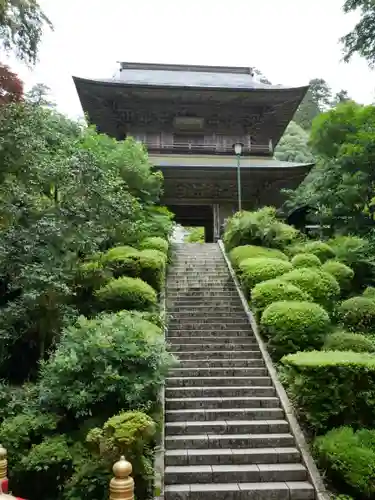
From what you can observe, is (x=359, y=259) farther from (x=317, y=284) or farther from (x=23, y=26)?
(x=23, y=26)

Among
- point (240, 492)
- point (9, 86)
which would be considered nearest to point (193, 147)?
point (9, 86)

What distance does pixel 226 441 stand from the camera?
19.9ft

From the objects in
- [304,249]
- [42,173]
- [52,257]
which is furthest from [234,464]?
[304,249]

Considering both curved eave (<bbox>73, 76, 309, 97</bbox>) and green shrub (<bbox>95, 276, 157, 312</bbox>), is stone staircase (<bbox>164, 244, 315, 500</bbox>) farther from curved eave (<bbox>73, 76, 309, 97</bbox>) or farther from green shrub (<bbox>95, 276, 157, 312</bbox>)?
curved eave (<bbox>73, 76, 309, 97</bbox>)

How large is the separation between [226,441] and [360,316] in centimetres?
407

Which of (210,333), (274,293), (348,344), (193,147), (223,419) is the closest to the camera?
(223,419)

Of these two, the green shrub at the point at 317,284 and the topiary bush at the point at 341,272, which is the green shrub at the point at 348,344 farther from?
the topiary bush at the point at 341,272

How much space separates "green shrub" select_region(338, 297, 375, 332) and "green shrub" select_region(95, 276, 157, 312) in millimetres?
3866

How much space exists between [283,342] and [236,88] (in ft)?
44.4

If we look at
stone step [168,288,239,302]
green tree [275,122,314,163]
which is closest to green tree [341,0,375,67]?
stone step [168,288,239,302]

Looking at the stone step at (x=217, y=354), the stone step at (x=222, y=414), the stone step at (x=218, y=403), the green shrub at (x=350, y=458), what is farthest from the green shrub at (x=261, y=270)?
the green shrub at (x=350, y=458)

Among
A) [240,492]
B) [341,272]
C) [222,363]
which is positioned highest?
[341,272]

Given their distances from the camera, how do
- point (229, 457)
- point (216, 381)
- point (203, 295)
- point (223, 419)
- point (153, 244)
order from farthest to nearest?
point (153, 244) → point (203, 295) → point (216, 381) → point (223, 419) → point (229, 457)

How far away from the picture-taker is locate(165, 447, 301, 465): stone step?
18.7 ft
